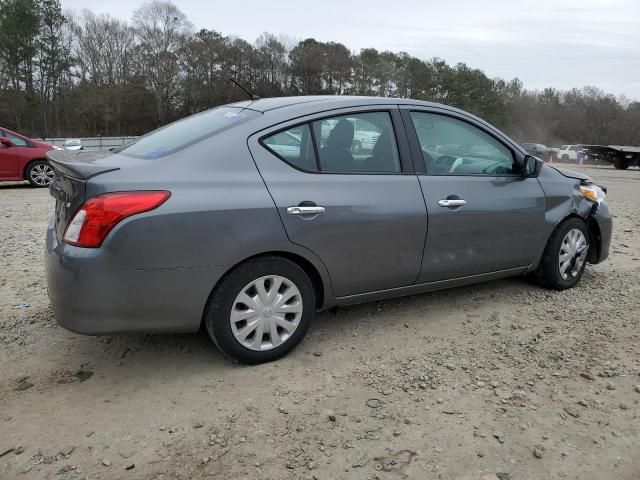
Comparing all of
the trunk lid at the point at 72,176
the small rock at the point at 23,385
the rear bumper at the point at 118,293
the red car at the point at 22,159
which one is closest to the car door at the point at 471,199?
the rear bumper at the point at 118,293

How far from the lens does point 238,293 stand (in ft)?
9.64

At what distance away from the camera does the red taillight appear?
2633 millimetres

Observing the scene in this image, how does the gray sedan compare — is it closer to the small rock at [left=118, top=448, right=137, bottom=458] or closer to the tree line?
the small rock at [left=118, top=448, right=137, bottom=458]

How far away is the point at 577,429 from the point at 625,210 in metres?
8.69

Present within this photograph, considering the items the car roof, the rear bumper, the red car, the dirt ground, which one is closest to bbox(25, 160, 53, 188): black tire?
the red car

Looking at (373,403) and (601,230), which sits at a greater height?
(601,230)

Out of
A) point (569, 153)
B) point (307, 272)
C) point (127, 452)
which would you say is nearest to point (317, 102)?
point (307, 272)

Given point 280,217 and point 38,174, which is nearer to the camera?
point 280,217

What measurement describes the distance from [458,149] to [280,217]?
1.62m

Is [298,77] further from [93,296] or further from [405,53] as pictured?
[93,296]

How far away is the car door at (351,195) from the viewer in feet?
10.1

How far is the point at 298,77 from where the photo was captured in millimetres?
67125

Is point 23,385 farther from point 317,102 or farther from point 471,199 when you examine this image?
point 471,199

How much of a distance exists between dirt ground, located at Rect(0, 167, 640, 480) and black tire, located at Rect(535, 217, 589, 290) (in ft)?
1.03
